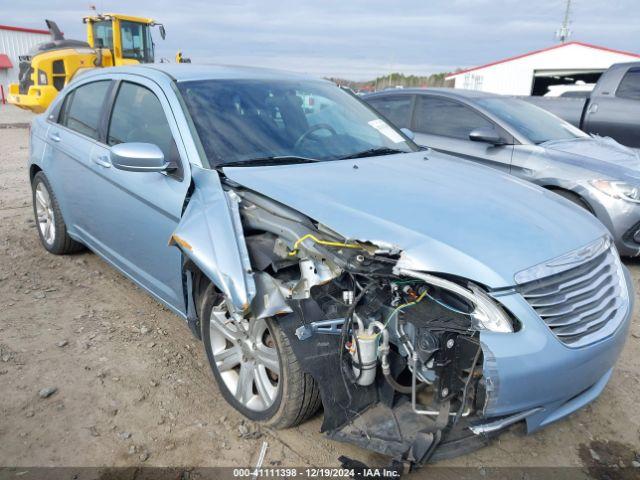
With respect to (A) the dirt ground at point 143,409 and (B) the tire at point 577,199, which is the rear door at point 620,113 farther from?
(A) the dirt ground at point 143,409

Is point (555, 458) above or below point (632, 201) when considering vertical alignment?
below

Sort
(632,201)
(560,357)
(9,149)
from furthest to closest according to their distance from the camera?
1. (9,149)
2. (632,201)
3. (560,357)

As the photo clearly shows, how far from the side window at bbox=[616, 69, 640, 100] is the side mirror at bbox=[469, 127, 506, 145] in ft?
10.4

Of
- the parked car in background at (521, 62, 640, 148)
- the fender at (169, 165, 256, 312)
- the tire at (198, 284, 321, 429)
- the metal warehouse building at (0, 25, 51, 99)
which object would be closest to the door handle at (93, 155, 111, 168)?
the fender at (169, 165, 256, 312)

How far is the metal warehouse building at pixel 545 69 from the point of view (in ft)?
79.6

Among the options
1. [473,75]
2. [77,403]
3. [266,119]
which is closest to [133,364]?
[77,403]

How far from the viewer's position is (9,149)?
38.2 ft

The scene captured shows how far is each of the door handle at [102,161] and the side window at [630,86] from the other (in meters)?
6.95

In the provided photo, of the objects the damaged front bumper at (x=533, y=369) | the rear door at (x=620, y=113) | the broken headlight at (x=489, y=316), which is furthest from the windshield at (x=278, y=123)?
the rear door at (x=620, y=113)

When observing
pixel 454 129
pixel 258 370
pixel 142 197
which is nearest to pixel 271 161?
pixel 142 197

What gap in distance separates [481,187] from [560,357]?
1.06 metres

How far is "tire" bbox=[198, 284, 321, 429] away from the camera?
2.35 meters

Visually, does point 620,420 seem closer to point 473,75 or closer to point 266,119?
point 266,119

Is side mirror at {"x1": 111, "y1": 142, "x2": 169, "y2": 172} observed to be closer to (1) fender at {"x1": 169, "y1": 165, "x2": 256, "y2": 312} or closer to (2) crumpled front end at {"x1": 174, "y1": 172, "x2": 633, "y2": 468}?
(1) fender at {"x1": 169, "y1": 165, "x2": 256, "y2": 312}
